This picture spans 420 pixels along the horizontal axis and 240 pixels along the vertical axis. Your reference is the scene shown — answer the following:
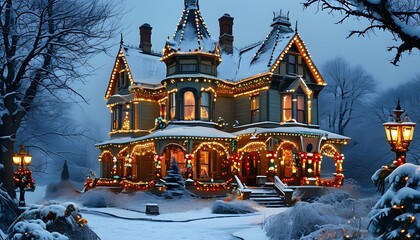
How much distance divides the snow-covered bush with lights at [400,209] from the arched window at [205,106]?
25371 mm

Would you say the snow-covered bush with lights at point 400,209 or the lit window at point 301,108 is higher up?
the lit window at point 301,108

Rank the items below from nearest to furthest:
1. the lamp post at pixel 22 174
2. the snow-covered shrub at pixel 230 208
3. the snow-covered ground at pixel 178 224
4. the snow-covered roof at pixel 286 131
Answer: the snow-covered ground at pixel 178 224
the lamp post at pixel 22 174
the snow-covered shrub at pixel 230 208
the snow-covered roof at pixel 286 131

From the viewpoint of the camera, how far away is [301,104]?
3366cm

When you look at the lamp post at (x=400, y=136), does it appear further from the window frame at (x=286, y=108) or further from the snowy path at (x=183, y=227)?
the window frame at (x=286, y=108)

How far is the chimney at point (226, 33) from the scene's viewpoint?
125ft

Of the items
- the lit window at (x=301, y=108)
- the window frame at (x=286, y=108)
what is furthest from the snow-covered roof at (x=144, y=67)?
the lit window at (x=301, y=108)

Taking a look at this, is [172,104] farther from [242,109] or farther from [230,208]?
[230,208]

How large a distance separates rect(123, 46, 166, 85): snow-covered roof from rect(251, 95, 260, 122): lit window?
26.2ft

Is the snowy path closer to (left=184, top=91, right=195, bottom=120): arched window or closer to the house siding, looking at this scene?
(left=184, top=91, right=195, bottom=120): arched window

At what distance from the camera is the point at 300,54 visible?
34.1 m

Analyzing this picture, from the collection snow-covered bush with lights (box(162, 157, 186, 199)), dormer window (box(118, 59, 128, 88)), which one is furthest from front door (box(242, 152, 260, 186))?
dormer window (box(118, 59, 128, 88))

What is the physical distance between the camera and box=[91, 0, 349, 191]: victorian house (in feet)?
103

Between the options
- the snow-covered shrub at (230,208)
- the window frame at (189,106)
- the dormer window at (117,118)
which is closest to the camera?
the snow-covered shrub at (230,208)

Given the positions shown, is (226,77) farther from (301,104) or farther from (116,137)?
(116,137)
